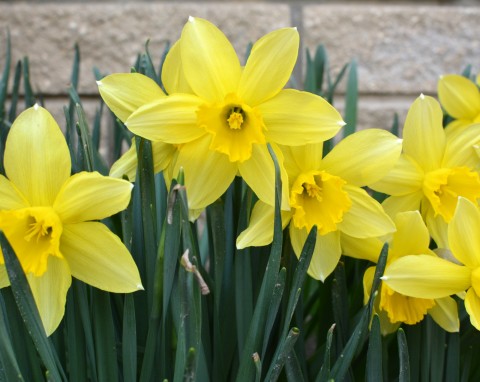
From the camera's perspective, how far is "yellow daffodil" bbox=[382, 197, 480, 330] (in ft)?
1.84

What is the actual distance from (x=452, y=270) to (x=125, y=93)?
356 mm

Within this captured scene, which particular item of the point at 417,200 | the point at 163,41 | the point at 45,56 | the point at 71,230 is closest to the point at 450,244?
the point at 417,200

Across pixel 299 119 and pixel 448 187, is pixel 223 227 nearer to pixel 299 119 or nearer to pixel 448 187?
pixel 299 119

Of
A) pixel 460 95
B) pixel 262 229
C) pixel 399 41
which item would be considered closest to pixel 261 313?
pixel 262 229

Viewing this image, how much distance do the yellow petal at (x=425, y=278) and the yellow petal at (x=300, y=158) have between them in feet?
0.41

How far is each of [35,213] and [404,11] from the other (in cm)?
146

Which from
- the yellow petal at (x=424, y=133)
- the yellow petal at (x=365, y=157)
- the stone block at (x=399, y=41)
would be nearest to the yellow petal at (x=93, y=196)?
the yellow petal at (x=365, y=157)

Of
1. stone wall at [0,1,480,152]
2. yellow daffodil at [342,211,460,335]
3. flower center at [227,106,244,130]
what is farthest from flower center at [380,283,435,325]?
stone wall at [0,1,480,152]

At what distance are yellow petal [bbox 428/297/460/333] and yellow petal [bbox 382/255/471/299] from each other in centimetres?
4

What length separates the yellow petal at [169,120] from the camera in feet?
1.78

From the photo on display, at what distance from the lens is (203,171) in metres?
0.56

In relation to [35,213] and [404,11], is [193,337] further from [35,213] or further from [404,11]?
[404,11]

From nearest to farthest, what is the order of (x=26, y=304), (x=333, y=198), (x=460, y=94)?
(x=26, y=304) < (x=333, y=198) < (x=460, y=94)

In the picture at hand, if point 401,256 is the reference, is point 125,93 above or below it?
above
